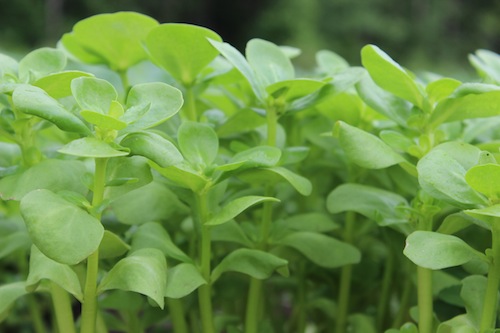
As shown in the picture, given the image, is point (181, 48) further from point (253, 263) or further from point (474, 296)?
point (474, 296)

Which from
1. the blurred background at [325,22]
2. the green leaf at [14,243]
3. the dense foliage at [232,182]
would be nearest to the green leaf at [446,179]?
the dense foliage at [232,182]

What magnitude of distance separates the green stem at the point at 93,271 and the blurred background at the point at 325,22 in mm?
5604

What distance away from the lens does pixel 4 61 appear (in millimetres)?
485

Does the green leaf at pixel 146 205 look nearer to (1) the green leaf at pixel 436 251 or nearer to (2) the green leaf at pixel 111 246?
(2) the green leaf at pixel 111 246

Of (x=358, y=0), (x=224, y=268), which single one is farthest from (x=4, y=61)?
(x=358, y=0)

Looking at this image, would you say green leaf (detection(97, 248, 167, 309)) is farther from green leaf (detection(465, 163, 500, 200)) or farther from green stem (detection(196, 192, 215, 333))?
green leaf (detection(465, 163, 500, 200))

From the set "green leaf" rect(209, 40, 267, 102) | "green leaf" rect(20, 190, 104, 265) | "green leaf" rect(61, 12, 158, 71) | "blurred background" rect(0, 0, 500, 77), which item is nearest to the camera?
"green leaf" rect(20, 190, 104, 265)

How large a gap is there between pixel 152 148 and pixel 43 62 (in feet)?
0.51

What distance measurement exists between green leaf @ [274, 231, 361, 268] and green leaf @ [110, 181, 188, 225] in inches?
3.6

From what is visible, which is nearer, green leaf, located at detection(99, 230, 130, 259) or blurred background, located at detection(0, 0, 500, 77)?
green leaf, located at detection(99, 230, 130, 259)

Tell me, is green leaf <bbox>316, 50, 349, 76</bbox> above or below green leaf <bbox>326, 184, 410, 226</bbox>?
above

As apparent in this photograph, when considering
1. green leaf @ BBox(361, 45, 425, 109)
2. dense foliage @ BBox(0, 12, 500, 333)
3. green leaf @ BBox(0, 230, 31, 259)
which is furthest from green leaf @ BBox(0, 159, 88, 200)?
green leaf @ BBox(361, 45, 425, 109)

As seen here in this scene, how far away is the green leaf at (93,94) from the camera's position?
398 millimetres

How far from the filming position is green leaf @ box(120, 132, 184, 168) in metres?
0.38
